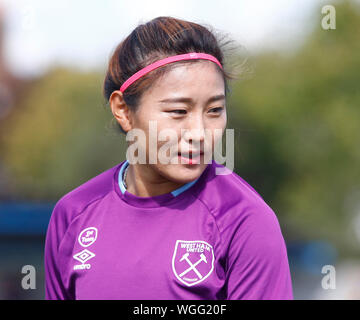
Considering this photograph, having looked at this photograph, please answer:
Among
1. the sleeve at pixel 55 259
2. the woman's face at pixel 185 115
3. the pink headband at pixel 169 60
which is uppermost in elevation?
the pink headband at pixel 169 60

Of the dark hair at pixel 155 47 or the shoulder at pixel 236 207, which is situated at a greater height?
the dark hair at pixel 155 47

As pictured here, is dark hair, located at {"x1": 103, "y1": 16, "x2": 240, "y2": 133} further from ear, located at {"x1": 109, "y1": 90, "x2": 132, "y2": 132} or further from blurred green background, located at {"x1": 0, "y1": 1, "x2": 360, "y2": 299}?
blurred green background, located at {"x1": 0, "y1": 1, "x2": 360, "y2": 299}

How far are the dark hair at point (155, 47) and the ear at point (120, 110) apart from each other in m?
0.04

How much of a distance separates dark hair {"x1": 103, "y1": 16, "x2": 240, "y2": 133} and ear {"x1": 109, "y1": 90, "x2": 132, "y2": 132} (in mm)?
45

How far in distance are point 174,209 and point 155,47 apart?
2.64 ft

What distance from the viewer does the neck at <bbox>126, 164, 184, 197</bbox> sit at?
10.5 ft

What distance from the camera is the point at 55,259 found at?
3.31 meters

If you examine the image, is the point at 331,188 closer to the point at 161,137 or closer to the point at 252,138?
the point at 252,138

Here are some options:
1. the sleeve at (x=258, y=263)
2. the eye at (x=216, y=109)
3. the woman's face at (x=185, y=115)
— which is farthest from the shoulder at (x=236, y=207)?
the eye at (x=216, y=109)

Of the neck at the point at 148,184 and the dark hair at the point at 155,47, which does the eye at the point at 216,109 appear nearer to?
the dark hair at the point at 155,47

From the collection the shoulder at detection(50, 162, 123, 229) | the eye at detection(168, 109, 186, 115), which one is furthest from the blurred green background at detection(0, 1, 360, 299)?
the eye at detection(168, 109, 186, 115)

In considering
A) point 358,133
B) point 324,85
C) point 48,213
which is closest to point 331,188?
point 358,133

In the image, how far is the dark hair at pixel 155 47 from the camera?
3008 mm
